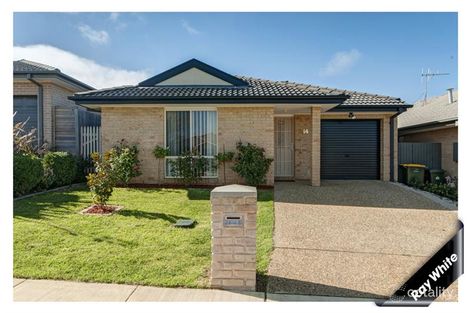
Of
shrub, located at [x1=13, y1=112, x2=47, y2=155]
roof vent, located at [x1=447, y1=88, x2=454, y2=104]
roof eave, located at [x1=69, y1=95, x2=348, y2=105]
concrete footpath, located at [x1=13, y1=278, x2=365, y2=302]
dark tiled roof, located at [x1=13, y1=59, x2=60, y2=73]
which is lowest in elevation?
concrete footpath, located at [x1=13, y1=278, x2=365, y2=302]

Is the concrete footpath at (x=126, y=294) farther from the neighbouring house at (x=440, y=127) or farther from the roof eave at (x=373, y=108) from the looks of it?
the neighbouring house at (x=440, y=127)

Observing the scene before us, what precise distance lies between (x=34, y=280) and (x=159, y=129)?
7.76 m

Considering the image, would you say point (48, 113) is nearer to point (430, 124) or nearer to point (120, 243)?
point (120, 243)

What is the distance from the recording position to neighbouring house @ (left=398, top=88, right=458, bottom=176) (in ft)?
44.9

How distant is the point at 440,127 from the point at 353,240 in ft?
38.6

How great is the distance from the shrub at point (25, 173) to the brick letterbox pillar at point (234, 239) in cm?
760

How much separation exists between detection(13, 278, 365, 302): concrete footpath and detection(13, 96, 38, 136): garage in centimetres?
1162

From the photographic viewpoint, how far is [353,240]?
18.5 ft

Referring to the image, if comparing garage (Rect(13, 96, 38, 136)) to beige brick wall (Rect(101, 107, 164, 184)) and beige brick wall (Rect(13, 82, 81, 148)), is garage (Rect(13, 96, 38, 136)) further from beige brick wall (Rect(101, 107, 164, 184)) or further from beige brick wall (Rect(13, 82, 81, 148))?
beige brick wall (Rect(101, 107, 164, 184))

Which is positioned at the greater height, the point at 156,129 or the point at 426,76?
the point at 426,76

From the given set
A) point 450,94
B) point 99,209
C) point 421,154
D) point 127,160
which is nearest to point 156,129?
point 127,160

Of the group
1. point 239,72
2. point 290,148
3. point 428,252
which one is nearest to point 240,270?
point 428,252

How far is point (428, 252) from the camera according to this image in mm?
5133

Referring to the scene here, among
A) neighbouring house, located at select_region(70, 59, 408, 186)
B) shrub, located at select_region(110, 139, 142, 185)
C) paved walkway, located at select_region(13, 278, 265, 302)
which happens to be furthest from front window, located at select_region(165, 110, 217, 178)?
paved walkway, located at select_region(13, 278, 265, 302)
